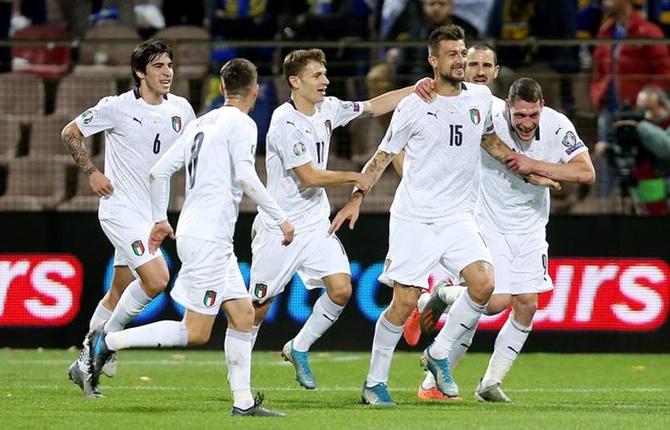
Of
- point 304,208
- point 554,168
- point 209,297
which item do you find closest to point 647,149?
point 554,168

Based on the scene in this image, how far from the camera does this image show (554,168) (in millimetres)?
10023

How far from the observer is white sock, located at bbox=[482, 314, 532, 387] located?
33.5 feet

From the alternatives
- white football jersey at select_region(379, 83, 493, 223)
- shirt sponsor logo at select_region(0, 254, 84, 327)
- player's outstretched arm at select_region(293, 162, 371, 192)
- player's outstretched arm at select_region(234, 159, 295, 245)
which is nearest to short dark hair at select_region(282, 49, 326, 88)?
player's outstretched arm at select_region(293, 162, 371, 192)

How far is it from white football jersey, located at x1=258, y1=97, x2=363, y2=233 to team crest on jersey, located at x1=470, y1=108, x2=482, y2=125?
121cm

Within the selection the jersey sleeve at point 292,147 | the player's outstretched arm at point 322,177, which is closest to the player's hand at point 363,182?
the player's outstretched arm at point 322,177

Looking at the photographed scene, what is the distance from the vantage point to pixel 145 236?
427 inches

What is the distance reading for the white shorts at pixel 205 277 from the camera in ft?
29.2

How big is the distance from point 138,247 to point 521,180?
2771 mm

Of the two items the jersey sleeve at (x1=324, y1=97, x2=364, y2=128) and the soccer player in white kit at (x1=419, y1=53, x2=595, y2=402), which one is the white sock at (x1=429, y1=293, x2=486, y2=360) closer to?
the soccer player in white kit at (x1=419, y1=53, x2=595, y2=402)

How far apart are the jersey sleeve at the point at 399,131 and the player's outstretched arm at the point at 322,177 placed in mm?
277

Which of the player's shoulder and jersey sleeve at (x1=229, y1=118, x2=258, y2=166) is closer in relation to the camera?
jersey sleeve at (x1=229, y1=118, x2=258, y2=166)

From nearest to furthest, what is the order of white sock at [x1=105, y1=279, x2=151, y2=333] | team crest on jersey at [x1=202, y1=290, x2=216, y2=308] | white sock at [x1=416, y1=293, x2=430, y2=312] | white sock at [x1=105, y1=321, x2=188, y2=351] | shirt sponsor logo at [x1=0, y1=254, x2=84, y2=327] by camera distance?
team crest on jersey at [x1=202, y1=290, x2=216, y2=308], white sock at [x1=105, y1=321, x2=188, y2=351], white sock at [x1=105, y1=279, x2=151, y2=333], white sock at [x1=416, y1=293, x2=430, y2=312], shirt sponsor logo at [x1=0, y1=254, x2=84, y2=327]

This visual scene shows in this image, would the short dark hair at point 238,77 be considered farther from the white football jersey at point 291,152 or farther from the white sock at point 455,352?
the white sock at point 455,352

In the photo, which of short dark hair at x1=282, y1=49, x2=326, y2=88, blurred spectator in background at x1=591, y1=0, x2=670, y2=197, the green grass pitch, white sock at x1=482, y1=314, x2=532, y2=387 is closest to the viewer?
the green grass pitch
